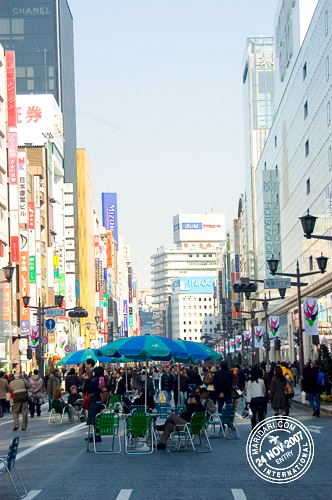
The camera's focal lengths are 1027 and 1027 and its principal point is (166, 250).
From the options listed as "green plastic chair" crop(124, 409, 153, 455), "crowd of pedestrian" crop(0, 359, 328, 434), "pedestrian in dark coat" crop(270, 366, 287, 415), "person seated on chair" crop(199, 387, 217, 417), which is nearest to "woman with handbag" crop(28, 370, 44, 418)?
"crowd of pedestrian" crop(0, 359, 328, 434)

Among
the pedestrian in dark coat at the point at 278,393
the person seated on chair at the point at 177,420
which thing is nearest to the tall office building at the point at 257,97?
the pedestrian in dark coat at the point at 278,393

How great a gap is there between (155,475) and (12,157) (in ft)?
201

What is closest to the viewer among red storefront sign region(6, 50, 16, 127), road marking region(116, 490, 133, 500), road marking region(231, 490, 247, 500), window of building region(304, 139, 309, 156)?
road marking region(231, 490, 247, 500)

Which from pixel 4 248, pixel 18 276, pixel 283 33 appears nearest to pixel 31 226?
pixel 18 276

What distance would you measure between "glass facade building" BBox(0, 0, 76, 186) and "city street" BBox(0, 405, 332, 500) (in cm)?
12323

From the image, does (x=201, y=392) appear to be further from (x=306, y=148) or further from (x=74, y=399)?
(x=306, y=148)

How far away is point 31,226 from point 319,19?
32.9 metres

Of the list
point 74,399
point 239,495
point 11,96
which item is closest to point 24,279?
point 11,96

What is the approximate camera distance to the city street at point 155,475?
14195mm

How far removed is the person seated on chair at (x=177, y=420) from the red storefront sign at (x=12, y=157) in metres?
55.5

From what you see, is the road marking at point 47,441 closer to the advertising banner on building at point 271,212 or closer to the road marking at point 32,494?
the road marking at point 32,494

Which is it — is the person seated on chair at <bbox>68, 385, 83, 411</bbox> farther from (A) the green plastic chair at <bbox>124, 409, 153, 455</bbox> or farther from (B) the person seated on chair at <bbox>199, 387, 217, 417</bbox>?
(A) the green plastic chair at <bbox>124, 409, 153, 455</bbox>

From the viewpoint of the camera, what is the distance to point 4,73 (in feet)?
251

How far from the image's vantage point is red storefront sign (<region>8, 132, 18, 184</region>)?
249ft
